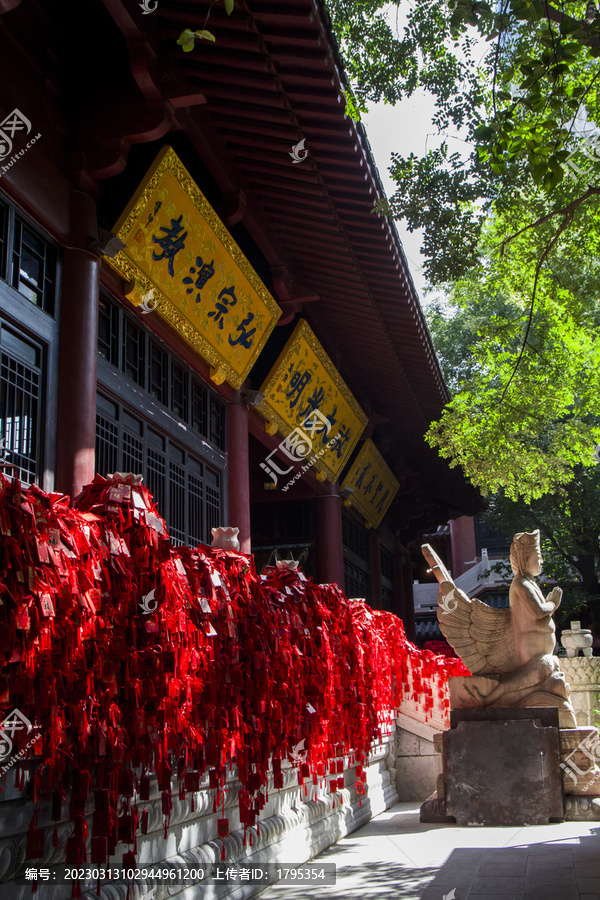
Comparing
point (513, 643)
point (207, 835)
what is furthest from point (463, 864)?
point (513, 643)

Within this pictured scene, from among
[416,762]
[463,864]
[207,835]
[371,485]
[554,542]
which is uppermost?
[371,485]

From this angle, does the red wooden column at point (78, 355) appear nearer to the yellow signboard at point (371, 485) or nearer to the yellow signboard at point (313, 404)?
the yellow signboard at point (313, 404)

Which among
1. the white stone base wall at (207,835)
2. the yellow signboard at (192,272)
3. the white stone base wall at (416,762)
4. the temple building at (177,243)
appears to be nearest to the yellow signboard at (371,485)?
the temple building at (177,243)

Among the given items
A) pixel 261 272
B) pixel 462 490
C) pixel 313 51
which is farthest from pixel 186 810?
pixel 462 490

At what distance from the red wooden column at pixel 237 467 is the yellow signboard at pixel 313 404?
0.47m

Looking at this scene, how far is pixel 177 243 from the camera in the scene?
244 inches

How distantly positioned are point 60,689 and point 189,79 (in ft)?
14.5

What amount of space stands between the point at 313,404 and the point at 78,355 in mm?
4947

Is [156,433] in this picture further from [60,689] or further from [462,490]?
[462,490]

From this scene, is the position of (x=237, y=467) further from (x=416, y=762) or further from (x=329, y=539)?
(x=416, y=762)

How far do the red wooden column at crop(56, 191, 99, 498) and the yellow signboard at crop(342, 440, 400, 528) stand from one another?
7.19m

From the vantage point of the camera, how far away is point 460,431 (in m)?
12.1

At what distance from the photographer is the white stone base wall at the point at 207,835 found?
9.02 feet

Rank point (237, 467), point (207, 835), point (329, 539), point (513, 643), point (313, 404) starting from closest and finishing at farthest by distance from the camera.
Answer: point (207, 835) < point (513, 643) < point (237, 467) < point (313, 404) < point (329, 539)
